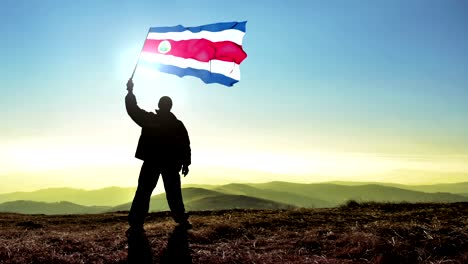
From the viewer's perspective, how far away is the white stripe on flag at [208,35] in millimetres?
12422

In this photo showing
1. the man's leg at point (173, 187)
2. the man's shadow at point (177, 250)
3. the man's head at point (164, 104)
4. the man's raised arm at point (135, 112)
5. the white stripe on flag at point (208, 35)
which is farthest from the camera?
the white stripe on flag at point (208, 35)

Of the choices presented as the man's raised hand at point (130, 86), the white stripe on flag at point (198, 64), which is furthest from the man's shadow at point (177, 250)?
the white stripe on flag at point (198, 64)

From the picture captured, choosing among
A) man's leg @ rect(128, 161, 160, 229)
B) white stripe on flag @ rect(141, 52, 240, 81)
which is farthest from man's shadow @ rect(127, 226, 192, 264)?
white stripe on flag @ rect(141, 52, 240, 81)

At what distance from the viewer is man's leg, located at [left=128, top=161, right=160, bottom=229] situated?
377 inches

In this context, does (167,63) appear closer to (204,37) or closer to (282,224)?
(204,37)

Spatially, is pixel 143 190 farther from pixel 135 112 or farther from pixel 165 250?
pixel 165 250

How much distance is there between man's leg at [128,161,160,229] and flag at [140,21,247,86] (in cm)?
354

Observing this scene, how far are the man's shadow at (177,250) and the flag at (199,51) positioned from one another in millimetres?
4902

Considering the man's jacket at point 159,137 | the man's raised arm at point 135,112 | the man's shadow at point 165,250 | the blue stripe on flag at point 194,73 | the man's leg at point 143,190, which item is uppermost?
the blue stripe on flag at point 194,73

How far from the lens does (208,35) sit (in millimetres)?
12562

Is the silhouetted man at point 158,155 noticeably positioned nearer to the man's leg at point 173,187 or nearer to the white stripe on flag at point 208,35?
the man's leg at point 173,187

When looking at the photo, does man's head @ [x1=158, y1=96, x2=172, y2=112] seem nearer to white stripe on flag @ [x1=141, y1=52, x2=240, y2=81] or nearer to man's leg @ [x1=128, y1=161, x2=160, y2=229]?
man's leg @ [x1=128, y1=161, x2=160, y2=229]

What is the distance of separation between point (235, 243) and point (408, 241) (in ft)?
9.86

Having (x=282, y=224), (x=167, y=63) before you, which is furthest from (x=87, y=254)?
(x=167, y=63)
